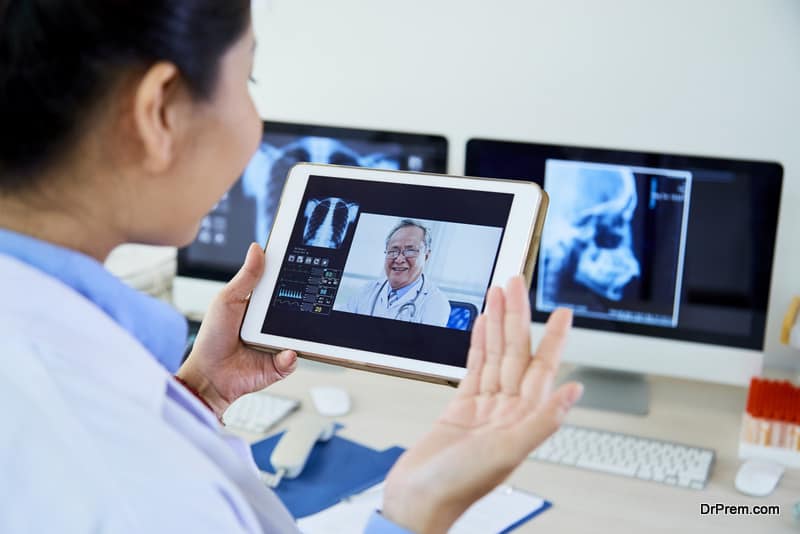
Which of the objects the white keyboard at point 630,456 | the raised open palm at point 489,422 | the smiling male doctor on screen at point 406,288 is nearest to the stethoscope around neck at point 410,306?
the smiling male doctor on screen at point 406,288

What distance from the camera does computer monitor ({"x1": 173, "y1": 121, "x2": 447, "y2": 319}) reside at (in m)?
1.63

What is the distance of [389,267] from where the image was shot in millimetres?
1030

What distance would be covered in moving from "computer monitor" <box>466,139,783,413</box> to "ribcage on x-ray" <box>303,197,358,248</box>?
21.3 inches

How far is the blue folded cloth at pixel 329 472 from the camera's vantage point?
4.10ft

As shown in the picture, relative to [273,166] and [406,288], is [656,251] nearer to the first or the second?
[406,288]

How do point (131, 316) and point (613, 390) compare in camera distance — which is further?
point (613, 390)

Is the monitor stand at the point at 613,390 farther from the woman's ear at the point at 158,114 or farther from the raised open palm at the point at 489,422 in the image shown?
the woman's ear at the point at 158,114

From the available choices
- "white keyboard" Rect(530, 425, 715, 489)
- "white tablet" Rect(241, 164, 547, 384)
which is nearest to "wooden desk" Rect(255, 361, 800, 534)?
"white keyboard" Rect(530, 425, 715, 489)

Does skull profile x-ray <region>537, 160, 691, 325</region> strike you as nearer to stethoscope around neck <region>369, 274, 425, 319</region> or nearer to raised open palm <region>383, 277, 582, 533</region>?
stethoscope around neck <region>369, 274, 425, 319</region>

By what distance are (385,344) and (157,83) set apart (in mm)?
448

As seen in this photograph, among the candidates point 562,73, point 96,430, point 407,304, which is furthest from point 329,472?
point 562,73

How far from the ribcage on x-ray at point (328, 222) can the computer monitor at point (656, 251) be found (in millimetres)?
542

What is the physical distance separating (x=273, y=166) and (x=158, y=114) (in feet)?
3.55

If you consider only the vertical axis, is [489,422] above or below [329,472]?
above
